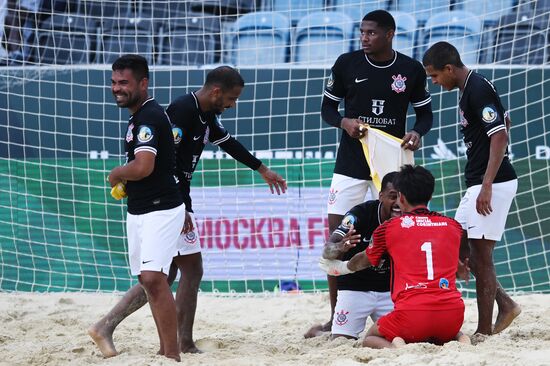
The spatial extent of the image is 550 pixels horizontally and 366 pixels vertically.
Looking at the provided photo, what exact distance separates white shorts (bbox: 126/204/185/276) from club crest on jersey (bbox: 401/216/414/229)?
123cm

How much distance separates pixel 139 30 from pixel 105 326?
5.66 metres

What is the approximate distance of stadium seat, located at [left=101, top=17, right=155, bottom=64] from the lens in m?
9.96

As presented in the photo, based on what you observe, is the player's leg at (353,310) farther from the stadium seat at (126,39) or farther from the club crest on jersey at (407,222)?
the stadium seat at (126,39)

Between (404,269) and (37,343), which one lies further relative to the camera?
(37,343)

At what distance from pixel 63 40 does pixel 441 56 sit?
18.4 feet

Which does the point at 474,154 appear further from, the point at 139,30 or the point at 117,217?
the point at 139,30

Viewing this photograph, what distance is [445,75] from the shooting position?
5840 millimetres

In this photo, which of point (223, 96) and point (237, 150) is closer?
point (223, 96)

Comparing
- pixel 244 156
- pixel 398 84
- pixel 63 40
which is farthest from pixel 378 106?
pixel 63 40

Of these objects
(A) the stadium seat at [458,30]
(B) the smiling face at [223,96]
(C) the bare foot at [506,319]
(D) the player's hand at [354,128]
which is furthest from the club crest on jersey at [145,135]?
(A) the stadium seat at [458,30]

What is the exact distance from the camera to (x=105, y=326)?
5.56 m

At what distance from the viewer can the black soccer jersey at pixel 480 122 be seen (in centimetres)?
572

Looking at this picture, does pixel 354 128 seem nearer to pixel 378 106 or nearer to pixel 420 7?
pixel 378 106

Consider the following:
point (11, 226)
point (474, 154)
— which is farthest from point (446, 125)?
point (11, 226)
